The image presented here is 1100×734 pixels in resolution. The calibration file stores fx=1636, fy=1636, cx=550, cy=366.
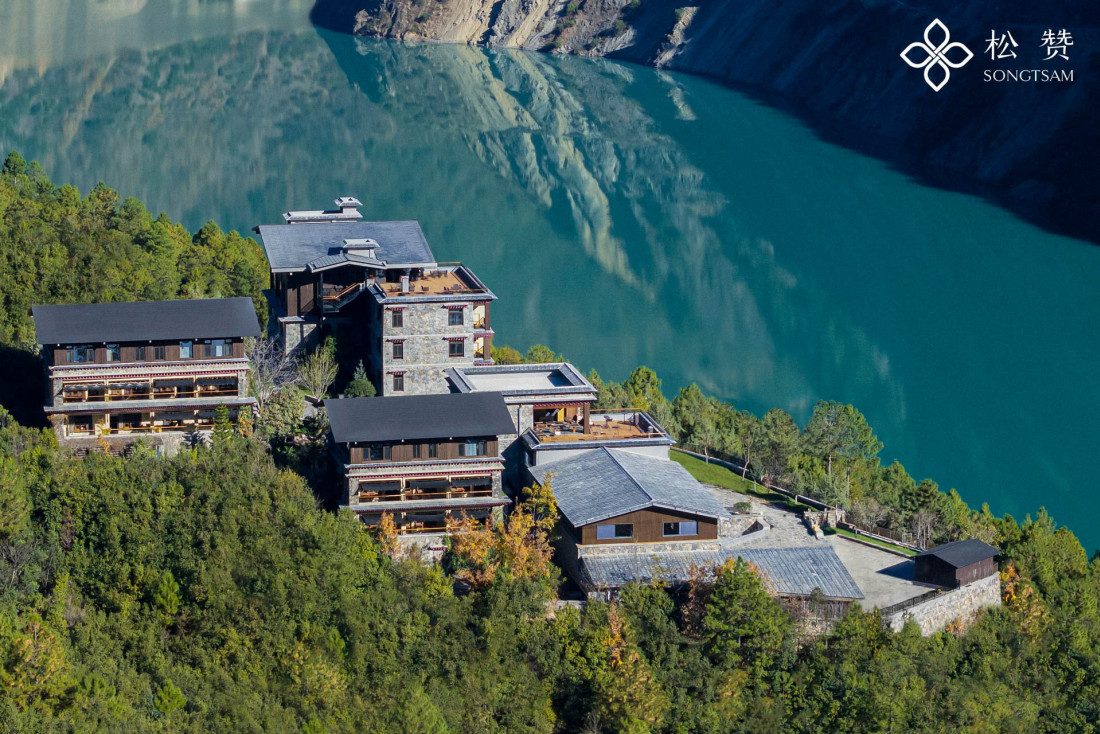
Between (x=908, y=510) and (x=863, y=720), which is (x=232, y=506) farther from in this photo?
(x=908, y=510)

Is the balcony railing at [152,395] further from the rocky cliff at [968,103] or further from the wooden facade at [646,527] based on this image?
the rocky cliff at [968,103]

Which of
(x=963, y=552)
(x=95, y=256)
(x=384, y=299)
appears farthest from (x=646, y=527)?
(x=95, y=256)

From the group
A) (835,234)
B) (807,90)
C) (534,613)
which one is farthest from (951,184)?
(534,613)

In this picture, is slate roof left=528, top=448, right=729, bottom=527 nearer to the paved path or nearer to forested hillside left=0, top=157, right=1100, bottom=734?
forested hillside left=0, top=157, right=1100, bottom=734

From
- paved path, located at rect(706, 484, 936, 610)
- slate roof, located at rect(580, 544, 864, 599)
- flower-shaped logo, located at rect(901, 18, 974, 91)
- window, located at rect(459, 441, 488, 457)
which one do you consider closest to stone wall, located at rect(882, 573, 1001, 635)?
paved path, located at rect(706, 484, 936, 610)

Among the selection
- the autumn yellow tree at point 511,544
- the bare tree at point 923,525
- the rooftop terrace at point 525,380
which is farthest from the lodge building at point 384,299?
the bare tree at point 923,525

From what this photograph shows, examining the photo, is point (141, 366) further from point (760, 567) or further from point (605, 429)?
point (760, 567)

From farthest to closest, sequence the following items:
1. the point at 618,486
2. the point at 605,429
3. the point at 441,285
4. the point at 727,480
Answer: the point at 441,285 < the point at 727,480 < the point at 605,429 < the point at 618,486
